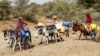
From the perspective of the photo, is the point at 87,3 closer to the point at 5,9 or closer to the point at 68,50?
the point at 5,9

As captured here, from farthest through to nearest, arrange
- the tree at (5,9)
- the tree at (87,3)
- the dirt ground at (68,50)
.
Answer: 1. the tree at (5,9)
2. the tree at (87,3)
3. the dirt ground at (68,50)

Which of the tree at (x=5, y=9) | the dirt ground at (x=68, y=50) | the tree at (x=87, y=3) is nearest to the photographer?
the dirt ground at (x=68, y=50)

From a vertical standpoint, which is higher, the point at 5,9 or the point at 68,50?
the point at 68,50

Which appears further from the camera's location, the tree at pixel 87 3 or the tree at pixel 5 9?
the tree at pixel 5 9

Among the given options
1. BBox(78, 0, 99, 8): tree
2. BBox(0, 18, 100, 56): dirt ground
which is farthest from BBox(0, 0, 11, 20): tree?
BBox(0, 18, 100, 56): dirt ground

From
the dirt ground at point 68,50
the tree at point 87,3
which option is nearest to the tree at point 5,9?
the tree at point 87,3

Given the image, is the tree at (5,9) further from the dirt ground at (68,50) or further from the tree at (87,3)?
the dirt ground at (68,50)

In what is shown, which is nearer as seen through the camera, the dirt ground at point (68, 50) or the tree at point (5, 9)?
the dirt ground at point (68, 50)

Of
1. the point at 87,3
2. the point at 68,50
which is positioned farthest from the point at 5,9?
the point at 68,50

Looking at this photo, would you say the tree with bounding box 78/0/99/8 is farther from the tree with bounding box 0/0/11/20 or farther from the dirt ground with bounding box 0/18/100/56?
the dirt ground with bounding box 0/18/100/56

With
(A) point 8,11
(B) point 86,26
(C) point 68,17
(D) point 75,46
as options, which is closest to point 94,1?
(C) point 68,17

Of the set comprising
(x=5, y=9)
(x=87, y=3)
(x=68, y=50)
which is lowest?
(x=5, y=9)

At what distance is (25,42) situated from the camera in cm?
1672

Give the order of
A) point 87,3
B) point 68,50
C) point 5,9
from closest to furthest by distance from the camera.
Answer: point 68,50 → point 87,3 → point 5,9
